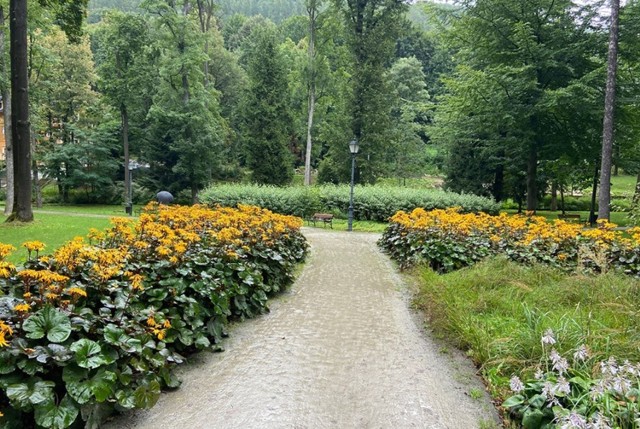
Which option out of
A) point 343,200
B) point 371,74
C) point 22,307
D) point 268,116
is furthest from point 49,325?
point 268,116

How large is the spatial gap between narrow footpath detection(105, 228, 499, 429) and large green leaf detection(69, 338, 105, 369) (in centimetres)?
54

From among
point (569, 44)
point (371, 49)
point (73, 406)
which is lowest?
point (73, 406)

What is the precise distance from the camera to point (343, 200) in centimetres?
1888

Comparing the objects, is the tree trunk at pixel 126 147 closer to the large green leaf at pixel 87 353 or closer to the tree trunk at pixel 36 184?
the tree trunk at pixel 36 184

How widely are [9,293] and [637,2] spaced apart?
19096mm

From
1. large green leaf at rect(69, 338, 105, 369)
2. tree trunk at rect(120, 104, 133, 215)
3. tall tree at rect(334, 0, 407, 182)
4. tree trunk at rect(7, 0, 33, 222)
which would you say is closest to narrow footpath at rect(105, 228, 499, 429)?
large green leaf at rect(69, 338, 105, 369)

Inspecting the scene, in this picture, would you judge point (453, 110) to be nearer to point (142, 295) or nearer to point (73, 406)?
point (142, 295)

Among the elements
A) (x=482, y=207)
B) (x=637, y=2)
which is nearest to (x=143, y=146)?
(x=482, y=207)

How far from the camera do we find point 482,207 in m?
18.9

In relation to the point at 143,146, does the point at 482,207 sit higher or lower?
lower

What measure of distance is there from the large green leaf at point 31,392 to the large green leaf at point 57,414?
46 millimetres

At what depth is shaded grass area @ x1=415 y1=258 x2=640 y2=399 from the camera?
3.24 m

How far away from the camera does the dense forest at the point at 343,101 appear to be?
15.1 meters

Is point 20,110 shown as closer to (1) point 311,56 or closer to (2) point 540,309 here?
(2) point 540,309
